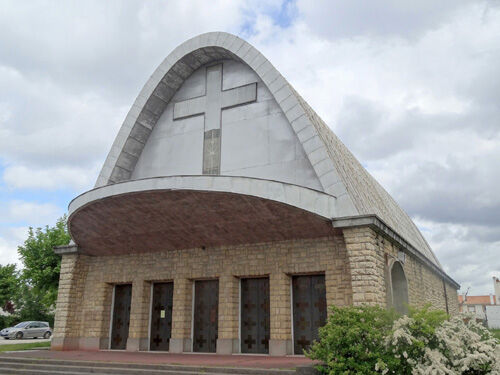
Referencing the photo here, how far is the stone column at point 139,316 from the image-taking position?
1648 cm

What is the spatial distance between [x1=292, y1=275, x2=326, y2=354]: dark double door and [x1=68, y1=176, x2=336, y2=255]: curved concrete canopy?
5.21 feet

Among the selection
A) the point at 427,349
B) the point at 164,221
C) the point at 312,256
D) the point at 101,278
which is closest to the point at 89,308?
the point at 101,278

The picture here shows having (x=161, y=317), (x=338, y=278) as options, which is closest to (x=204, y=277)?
(x=161, y=317)

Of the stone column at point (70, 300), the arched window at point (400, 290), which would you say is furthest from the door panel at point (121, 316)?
the arched window at point (400, 290)

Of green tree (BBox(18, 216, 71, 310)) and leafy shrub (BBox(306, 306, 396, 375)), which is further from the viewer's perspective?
green tree (BBox(18, 216, 71, 310))

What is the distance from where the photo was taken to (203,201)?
13.1 metres

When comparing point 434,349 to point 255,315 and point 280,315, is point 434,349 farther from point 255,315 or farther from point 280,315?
point 255,315

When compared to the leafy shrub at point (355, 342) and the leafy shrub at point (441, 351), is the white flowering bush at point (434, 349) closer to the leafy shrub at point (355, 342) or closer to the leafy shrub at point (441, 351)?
the leafy shrub at point (441, 351)

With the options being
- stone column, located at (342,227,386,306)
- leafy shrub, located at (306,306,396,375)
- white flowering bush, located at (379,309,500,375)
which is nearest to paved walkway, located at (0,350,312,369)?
leafy shrub, located at (306,306,396,375)

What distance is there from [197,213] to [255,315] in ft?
13.6

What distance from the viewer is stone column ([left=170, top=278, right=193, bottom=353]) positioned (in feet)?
51.6

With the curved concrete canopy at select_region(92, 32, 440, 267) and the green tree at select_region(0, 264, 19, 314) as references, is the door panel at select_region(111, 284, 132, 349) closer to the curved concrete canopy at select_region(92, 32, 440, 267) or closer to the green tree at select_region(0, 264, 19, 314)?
the curved concrete canopy at select_region(92, 32, 440, 267)

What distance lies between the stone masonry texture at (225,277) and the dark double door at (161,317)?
0.89 ft

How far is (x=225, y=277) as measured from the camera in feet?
51.0
